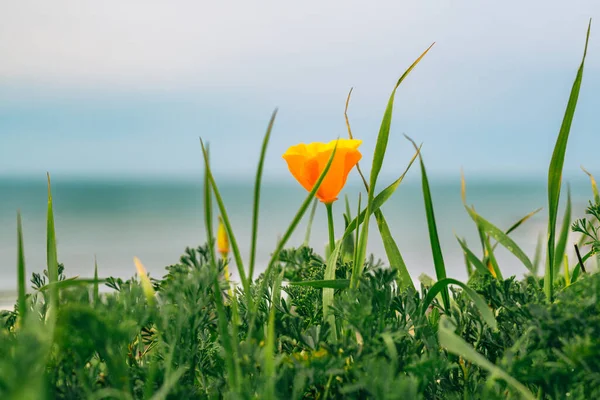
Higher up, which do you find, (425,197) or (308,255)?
(425,197)

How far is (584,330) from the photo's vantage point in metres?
0.80

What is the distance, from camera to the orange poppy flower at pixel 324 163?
1326mm

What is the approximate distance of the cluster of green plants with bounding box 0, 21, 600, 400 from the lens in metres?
0.73

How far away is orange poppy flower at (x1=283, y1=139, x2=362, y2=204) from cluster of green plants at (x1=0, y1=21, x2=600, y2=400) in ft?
0.41

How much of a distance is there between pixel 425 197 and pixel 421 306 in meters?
0.39

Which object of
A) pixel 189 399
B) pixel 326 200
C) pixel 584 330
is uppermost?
pixel 326 200

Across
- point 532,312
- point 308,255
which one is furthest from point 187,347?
point 308,255

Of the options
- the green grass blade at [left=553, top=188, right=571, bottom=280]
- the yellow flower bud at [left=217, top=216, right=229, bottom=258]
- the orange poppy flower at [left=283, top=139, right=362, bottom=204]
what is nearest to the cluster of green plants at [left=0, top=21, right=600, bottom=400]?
the orange poppy flower at [left=283, top=139, right=362, bottom=204]

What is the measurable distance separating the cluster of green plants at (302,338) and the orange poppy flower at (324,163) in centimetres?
12

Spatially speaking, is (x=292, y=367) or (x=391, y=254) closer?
(x=292, y=367)

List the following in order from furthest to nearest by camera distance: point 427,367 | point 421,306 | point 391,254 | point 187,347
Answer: point 391,254 → point 421,306 → point 187,347 → point 427,367

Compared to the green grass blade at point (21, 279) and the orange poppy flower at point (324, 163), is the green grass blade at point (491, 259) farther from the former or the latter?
the green grass blade at point (21, 279)

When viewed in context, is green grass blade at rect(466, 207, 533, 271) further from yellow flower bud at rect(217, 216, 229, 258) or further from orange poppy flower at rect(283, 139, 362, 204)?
yellow flower bud at rect(217, 216, 229, 258)

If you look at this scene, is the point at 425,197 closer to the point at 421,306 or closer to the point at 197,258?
the point at 421,306
